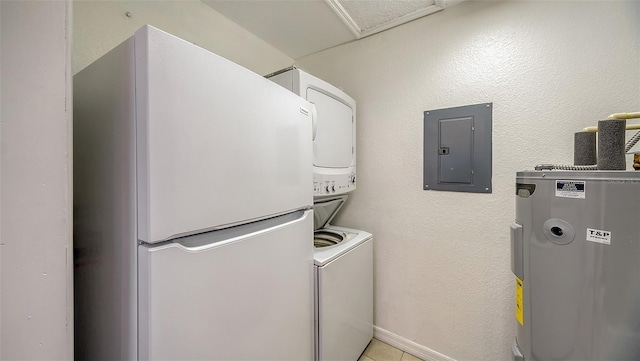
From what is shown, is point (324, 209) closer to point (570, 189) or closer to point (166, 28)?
point (570, 189)

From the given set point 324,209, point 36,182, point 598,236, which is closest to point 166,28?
point 36,182

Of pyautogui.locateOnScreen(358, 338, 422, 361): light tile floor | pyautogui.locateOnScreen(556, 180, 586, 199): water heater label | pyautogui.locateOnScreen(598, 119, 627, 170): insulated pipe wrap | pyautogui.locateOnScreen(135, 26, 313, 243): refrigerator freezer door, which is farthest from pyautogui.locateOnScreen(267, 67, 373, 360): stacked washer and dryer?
pyautogui.locateOnScreen(598, 119, 627, 170): insulated pipe wrap

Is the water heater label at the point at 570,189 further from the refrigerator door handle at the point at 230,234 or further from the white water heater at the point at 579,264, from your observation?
the refrigerator door handle at the point at 230,234

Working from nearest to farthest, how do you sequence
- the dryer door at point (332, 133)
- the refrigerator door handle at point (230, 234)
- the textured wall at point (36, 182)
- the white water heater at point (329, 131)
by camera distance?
the textured wall at point (36, 182) < the refrigerator door handle at point (230, 234) < the white water heater at point (329, 131) < the dryer door at point (332, 133)

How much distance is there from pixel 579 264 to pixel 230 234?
52.3 inches

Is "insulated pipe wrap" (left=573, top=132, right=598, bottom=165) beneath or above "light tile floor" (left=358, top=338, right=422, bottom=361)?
above

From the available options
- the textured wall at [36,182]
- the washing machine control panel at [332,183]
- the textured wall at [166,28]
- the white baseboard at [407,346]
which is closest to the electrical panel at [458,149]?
the washing machine control panel at [332,183]

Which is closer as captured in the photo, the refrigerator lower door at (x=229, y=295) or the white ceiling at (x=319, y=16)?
the refrigerator lower door at (x=229, y=295)

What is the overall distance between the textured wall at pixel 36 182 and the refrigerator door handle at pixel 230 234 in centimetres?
28

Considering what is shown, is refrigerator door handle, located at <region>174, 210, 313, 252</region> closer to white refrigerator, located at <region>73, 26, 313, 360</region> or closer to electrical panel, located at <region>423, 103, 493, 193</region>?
white refrigerator, located at <region>73, 26, 313, 360</region>

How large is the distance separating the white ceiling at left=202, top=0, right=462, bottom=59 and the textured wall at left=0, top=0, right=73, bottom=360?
4.42 feet

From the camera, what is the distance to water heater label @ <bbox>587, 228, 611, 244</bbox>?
0.82 metres

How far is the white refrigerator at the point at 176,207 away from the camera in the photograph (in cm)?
62

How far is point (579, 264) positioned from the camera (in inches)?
34.1
